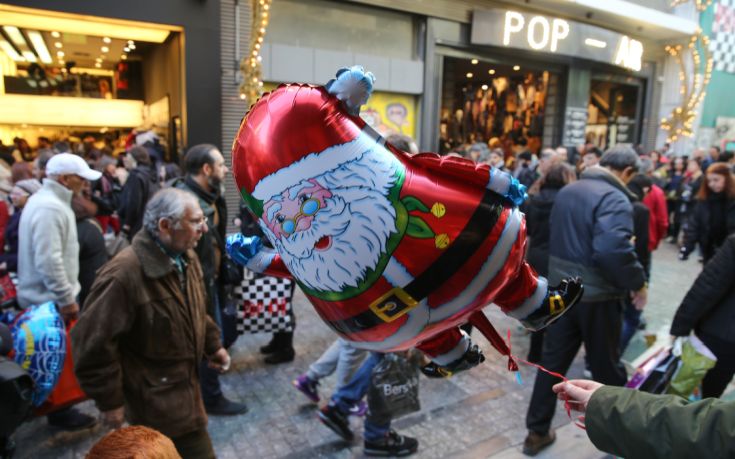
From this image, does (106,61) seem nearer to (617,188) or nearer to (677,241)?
(617,188)

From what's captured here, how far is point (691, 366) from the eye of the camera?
10.1 ft

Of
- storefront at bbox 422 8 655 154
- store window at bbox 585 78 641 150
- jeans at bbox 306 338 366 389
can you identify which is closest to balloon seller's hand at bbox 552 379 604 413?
jeans at bbox 306 338 366 389

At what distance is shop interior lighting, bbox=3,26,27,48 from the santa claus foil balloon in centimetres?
939

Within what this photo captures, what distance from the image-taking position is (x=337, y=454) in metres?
3.29

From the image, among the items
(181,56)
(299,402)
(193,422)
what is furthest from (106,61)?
(193,422)

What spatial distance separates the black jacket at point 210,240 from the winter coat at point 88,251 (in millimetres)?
882

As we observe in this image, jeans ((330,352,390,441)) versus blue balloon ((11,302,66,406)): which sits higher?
blue balloon ((11,302,66,406))

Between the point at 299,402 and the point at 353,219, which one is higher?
the point at 353,219

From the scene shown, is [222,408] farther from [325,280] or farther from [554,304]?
[554,304]

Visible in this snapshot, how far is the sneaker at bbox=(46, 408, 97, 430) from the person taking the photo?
3471 mm

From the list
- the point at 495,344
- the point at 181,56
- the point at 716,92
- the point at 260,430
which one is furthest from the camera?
the point at 716,92

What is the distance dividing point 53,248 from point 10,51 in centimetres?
939

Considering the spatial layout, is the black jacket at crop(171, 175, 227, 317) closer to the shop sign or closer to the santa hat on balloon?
the santa hat on balloon

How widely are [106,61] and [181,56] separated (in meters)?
5.04
